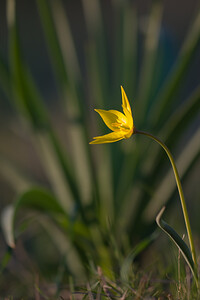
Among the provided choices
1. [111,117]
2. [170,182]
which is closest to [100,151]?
[170,182]

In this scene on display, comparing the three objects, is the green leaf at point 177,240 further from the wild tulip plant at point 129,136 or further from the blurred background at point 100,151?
the blurred background at point 100,151

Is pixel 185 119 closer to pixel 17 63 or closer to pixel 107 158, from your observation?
pixel 107 158

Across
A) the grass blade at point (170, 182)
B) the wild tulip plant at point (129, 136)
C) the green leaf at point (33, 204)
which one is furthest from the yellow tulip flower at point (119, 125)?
the grass blade at point (170, 182)

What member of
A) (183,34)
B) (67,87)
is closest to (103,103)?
(67,87)

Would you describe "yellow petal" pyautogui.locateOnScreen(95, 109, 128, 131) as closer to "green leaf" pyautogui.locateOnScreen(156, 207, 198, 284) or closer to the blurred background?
"green leaf" pyautogui.locateOnScreen(156, 207, 198, 284)

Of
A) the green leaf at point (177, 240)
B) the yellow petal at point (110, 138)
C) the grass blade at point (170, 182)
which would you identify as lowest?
the grass blade at point (170, 182)

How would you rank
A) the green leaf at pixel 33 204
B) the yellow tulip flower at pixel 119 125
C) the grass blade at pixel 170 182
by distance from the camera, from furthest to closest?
1. the grass blade at pixel 170 182
2. the green leaf at pixel 33 204
3. the yellow tulip flower at pixel 119 125

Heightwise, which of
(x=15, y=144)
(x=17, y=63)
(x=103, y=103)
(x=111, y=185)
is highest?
(x=17, y=63)

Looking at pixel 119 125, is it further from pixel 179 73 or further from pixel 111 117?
pixel 179 73
